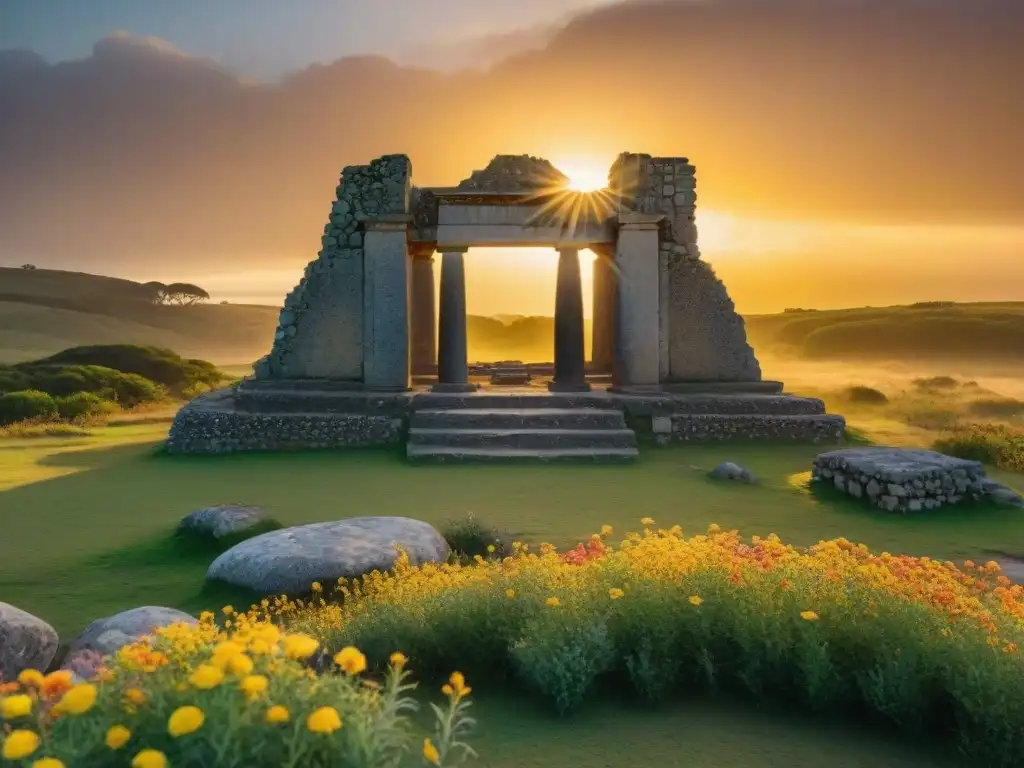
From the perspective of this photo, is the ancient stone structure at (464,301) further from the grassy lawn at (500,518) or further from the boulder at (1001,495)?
the boulder at (1001,495)

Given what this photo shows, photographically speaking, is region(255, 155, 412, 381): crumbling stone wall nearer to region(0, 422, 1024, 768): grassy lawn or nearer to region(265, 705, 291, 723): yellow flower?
region(0, 422, 1024, 768): grassy lawn

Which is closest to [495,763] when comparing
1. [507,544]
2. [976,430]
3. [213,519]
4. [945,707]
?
[945,707]

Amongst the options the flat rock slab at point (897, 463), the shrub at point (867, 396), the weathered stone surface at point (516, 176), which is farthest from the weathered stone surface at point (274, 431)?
the shrub at point (867, 396)

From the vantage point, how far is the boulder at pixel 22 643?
617 cm

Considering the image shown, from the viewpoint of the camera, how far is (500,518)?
12039 mm

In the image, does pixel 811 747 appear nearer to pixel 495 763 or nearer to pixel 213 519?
pixel 495 763

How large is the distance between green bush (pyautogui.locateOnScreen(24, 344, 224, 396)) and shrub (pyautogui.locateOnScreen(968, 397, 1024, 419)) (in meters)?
27.4

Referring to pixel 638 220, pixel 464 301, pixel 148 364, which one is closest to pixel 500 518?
pixel 464 301

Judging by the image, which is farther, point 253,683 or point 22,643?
point 22,643

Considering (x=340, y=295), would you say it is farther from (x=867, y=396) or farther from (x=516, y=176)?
(x=867, y=396)

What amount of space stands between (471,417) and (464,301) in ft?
12.1

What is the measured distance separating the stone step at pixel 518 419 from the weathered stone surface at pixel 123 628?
11.3 metres

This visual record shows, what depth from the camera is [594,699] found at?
19.1 feet

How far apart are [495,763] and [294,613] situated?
3.42 meters
